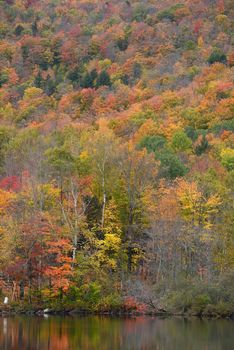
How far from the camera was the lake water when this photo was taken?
Answer: 36.8 metres

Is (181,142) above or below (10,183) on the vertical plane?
above

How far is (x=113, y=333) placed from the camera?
136 ft

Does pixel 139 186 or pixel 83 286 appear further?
pixel 139 186

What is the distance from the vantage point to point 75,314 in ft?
180

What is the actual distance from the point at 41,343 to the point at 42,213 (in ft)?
65.8

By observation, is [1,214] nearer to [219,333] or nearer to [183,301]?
[183,301]

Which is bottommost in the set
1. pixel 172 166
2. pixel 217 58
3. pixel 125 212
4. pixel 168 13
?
pixel 125 212

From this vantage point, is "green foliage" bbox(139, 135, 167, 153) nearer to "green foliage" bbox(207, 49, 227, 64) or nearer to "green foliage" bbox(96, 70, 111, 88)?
"green foliage" bbox(207, 49, 227, 64)

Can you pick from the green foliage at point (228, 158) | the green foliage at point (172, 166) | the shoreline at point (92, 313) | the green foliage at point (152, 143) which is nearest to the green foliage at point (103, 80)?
the green foliage at point (152, 143)

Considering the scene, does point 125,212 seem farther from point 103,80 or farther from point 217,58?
point 103,80

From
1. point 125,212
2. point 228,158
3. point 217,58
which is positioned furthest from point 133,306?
point 217,58

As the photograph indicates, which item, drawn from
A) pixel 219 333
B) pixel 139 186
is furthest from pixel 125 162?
pixel 219 333

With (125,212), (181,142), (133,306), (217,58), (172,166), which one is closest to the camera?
(133,306)

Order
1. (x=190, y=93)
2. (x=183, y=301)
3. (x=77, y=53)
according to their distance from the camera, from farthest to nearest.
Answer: (x=77, y=53) → (x=190, y=93) → (x=183, y=301)
